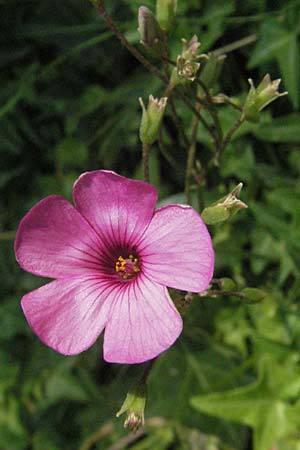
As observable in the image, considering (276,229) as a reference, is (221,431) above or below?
below

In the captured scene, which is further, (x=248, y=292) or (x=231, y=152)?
(x=231, y=152)

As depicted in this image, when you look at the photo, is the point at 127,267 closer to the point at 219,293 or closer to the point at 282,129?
the point at 219,293

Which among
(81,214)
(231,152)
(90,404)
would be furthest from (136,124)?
(90,404)

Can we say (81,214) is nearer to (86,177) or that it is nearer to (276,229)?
(86,177)

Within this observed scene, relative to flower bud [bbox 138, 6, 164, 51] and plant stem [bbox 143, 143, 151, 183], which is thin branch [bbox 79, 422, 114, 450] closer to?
plant stem [bbox 143, 143, 151, 183]

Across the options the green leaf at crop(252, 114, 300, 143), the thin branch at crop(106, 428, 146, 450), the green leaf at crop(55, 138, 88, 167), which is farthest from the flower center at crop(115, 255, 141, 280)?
the thin branch at crop(106, 428, 146, 450)

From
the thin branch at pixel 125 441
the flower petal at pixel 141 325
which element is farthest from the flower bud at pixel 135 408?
the thin branch at pixel 125 441

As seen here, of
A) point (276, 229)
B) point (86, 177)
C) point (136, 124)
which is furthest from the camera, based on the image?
point (136, 124)

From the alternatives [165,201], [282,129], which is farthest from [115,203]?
[282,129]
